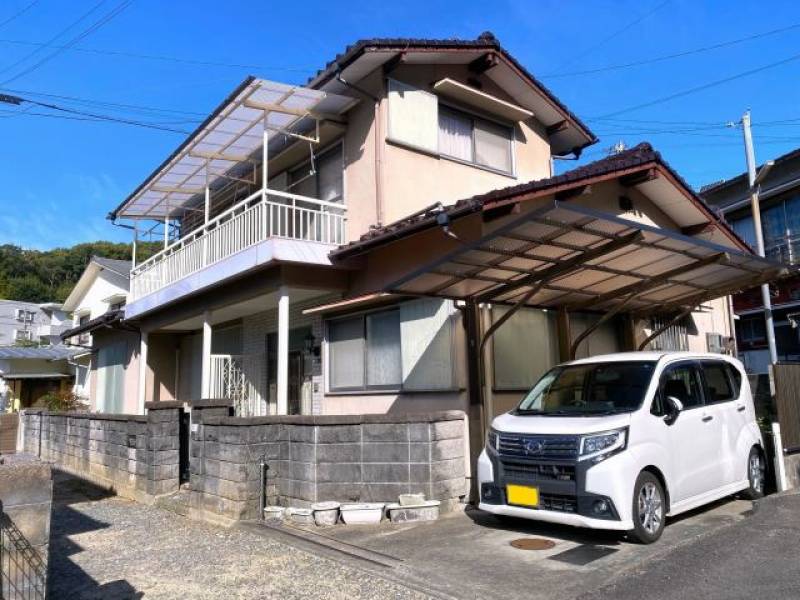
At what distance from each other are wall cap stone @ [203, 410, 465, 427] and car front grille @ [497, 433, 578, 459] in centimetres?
115

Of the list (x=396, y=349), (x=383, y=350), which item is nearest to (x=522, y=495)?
(x=396, y=349)

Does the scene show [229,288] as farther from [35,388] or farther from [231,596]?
[35,388]

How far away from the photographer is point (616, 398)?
6.11m

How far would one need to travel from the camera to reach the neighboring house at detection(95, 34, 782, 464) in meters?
7.62

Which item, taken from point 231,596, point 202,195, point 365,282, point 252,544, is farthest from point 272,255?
point 202,195

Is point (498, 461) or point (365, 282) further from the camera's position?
point (365, 282)

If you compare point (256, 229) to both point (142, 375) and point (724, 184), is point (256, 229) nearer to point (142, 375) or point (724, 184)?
point (142, 375)

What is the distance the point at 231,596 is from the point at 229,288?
7842mm

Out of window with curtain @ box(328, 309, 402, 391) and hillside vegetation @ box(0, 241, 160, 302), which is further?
hillside vegetation @ box(0, 241, 160, 302)

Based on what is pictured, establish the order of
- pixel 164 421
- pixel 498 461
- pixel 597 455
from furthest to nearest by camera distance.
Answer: pixel 164 421
pixel 498 461
pixel 597 455

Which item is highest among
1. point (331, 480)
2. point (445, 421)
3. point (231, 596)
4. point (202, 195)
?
point (202, 195)

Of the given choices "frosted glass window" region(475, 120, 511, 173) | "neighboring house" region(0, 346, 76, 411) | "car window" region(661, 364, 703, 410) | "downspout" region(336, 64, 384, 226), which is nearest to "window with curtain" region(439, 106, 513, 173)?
"frosted glass window" region(475, 120, 511, 173)

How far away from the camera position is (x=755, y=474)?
7.20 m

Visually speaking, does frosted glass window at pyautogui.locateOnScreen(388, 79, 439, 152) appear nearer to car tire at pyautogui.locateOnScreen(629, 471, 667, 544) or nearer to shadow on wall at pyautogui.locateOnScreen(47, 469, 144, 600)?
car tire at pyautogui.locateOnScreen(629, 471, 667, 544)
